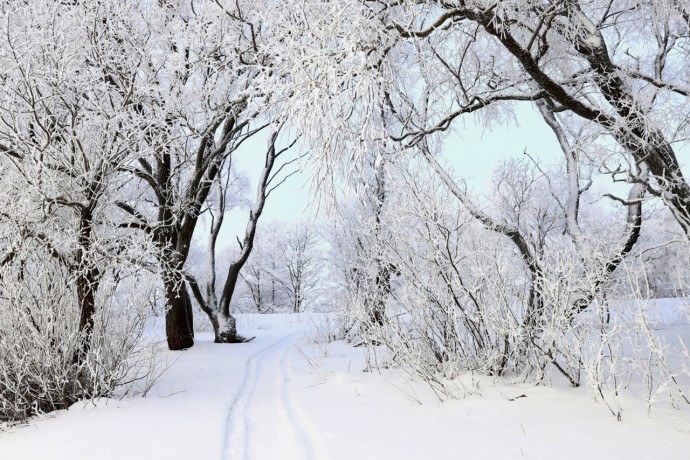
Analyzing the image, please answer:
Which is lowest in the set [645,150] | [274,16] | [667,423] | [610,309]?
[667,423]

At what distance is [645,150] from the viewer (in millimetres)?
5336

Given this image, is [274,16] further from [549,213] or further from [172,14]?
[549,213]

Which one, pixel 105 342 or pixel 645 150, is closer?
pixel 645 150

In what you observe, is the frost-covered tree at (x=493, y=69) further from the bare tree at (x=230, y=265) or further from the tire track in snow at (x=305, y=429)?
the bare tree at (x=230, y=265)

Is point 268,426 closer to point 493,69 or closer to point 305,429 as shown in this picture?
point 305,429

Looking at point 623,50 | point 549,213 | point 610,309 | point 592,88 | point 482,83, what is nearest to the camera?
point 610,309

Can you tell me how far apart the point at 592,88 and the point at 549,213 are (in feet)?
53.6

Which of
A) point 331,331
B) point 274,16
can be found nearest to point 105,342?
point 274,16

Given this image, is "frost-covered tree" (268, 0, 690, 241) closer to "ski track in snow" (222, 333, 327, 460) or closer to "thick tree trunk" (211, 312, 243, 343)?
"ski track in snow" (222, 333, 327, 460)

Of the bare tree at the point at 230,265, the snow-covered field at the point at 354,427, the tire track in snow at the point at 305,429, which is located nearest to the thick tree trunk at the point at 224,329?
the bare tree at the point at 230,265

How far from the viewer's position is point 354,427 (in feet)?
14.4

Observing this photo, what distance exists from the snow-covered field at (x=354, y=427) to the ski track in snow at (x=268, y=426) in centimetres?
1

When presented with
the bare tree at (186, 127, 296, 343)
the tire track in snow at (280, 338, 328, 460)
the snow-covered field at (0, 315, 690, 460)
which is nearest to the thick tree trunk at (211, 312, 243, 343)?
the bare tree at (186, 127, 296, 343)

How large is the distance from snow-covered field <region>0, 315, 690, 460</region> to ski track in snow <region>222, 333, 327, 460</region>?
1 cm
